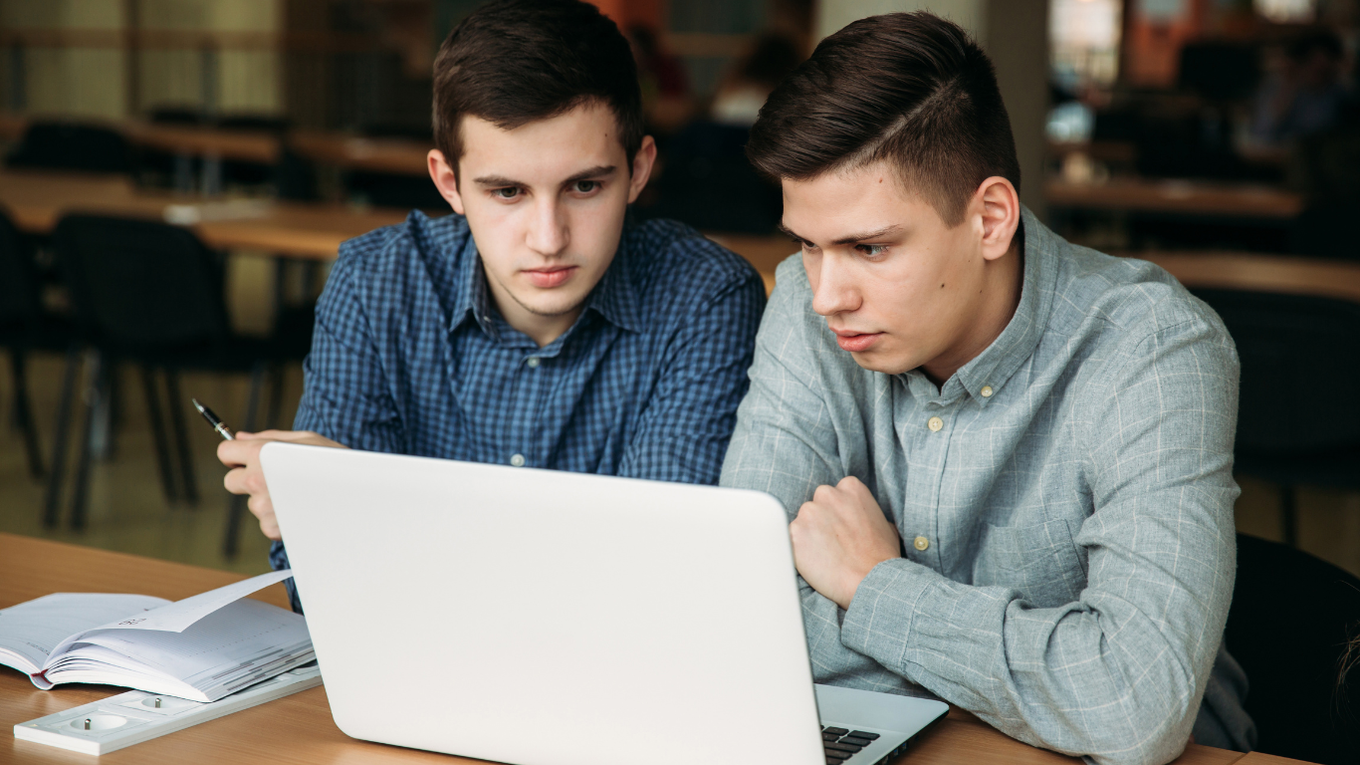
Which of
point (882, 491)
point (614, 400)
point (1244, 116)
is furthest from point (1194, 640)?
point (1244, 116)

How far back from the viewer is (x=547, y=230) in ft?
4.61

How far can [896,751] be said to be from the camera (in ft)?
3.18

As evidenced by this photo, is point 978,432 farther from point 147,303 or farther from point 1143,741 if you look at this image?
point 147,303

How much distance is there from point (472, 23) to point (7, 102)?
32.1 ft

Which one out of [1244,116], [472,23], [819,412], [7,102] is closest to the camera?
[819,412]

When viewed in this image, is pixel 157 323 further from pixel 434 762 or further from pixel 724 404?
pixel 434 762

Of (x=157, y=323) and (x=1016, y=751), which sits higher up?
(x=1016, y=751)

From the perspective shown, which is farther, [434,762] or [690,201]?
[690,201]

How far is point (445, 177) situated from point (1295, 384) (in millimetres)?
1793

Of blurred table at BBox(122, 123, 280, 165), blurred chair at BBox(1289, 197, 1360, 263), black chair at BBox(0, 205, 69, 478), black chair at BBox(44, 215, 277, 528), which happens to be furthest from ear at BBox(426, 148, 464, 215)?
blurred table at BBox(122, 123, 280, 165)

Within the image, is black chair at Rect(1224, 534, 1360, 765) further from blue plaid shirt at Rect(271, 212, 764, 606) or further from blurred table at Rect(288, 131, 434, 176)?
blurred table at Rect(288, 131, 434, 176)

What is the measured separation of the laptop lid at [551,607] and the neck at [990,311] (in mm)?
496

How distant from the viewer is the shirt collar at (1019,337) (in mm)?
1202

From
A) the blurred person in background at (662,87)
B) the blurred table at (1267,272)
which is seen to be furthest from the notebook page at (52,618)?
the blurred person in background at (662,87)
